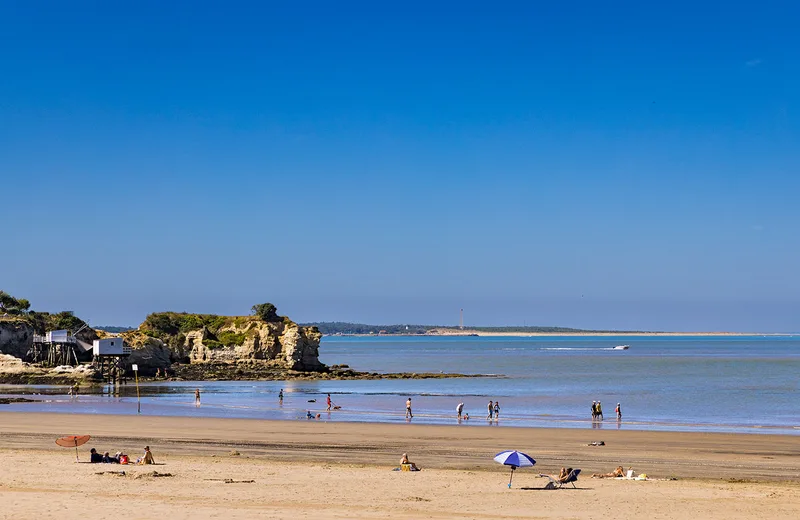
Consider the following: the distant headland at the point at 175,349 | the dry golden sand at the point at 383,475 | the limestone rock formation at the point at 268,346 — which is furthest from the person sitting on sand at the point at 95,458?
the limestone rock formation at the point at 268,346

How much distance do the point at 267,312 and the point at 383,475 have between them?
84.4 metres

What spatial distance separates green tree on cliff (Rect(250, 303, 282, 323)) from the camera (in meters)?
106

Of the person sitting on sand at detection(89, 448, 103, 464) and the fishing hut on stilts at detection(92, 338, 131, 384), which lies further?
the fishing hut on stilts at detection(92, 338, 131, 384)

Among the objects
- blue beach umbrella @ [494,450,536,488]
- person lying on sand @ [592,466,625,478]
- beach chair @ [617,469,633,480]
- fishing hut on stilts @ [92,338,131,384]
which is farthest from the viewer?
fishing hut on stilts @ [92,338,131,384]

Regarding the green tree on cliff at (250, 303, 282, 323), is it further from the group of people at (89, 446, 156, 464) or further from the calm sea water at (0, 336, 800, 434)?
the group of people at (89, 446, 156, 464)

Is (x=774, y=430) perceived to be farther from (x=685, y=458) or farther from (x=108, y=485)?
(x=108, y=485)

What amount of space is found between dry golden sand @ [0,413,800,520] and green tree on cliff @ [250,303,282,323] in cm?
6536

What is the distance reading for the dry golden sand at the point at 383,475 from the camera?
19469mm

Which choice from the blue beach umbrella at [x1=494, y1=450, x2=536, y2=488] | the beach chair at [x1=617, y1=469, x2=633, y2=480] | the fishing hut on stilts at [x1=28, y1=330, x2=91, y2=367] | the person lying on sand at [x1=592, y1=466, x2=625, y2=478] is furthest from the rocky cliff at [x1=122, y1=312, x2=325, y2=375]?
the blue beach umbrella at [x1=494, y1=450, x2=536, y2=488]

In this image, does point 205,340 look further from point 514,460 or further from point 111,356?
point 514,460

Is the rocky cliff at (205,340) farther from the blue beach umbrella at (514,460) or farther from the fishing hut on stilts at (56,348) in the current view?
the blue beach umbrella at (514,460)

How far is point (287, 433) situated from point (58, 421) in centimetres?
1285

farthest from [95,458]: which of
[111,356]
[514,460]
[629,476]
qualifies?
[111,356]

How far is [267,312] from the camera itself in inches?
4247
